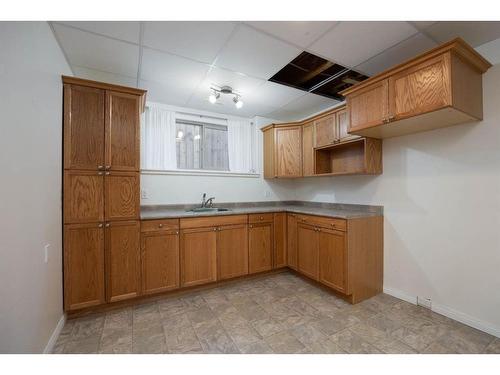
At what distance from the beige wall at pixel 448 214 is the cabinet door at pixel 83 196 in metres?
3.12

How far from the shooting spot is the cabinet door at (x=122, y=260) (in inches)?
87.5

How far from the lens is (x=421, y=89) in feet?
5.89

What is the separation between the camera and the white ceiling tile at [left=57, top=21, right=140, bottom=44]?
170cm

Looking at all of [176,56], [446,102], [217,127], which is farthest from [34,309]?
[446,102]

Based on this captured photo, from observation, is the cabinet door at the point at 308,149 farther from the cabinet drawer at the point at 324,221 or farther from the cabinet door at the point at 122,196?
the cabinet door at the point at 122,196

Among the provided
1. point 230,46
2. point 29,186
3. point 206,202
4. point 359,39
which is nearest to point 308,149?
point 359,39

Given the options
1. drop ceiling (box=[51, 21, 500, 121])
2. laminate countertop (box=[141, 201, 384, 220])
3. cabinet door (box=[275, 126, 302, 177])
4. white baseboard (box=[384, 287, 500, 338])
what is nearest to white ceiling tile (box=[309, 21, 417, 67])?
drop ceiling (box=[51, 21, 500, 121])

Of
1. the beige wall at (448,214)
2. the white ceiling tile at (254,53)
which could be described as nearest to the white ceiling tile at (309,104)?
the white ceiling tile at (254,53)

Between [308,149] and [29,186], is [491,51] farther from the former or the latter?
[29,186]

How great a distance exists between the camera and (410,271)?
242 centimetres

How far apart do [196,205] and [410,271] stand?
9.20ft

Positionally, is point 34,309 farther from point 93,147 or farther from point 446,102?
Result: point 446,102

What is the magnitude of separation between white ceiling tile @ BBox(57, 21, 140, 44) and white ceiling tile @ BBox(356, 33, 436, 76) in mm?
2165

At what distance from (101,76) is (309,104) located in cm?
274
